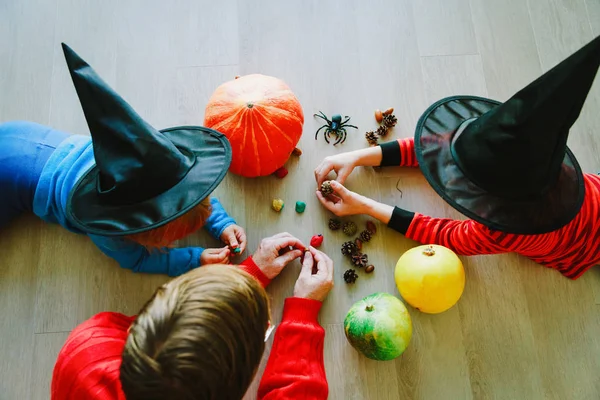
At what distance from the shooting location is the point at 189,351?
0.75m

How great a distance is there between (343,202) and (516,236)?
484 mm

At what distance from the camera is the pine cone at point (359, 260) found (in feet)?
4.59

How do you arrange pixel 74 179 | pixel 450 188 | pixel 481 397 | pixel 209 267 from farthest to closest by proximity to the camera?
pixel 481 397 < pixel 74 179 < pixel 450 188 < pixel 209 267

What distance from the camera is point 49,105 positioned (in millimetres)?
1569

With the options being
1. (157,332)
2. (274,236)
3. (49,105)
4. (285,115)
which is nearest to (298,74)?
(285,115)

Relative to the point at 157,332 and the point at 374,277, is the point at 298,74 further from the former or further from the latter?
the point at 157,332

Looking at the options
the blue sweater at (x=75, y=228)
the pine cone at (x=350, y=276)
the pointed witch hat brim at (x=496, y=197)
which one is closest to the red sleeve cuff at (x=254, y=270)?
the blue sweater at (x=75, y=228)

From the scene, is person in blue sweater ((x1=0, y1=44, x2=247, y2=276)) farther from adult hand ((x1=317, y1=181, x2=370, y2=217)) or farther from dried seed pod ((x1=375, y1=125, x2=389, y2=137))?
dried seed pod ((x1=375, y1=125, x2=389, y2=137))

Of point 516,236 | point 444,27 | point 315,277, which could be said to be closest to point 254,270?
point 315,277

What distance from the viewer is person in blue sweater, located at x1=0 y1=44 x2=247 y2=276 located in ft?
3.07

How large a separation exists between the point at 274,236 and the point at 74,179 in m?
0.56

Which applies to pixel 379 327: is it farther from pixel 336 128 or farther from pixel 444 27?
pixel 444 27

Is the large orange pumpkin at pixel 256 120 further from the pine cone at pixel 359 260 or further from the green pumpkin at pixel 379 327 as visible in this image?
the green pumpkin at pixel 379 327

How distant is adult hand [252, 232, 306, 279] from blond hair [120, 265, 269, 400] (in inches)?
19.0
